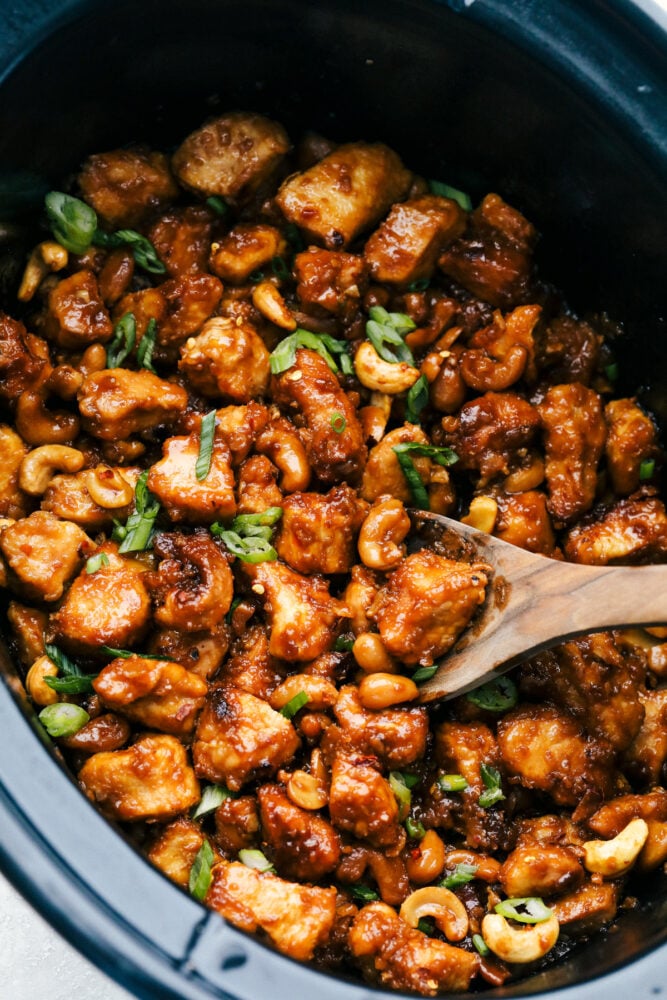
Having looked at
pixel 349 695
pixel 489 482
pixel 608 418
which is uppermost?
pixel 608 418

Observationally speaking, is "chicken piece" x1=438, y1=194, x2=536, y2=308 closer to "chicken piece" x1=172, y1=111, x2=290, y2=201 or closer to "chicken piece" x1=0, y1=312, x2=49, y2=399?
"chicken piece" x1=172, y1=111, x2=290, y2=201

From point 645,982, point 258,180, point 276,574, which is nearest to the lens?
point 645,982

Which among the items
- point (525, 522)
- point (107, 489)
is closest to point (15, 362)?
point (107, 489)

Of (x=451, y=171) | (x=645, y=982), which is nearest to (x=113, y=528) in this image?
(x=451, y=171)

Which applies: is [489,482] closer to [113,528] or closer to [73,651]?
[113,528]

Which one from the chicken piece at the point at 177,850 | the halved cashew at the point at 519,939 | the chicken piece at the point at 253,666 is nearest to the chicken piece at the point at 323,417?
the chicken piece at the point at 253,666

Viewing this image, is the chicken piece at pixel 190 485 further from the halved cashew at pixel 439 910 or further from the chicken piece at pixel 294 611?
the halved cashew at pixel 439 910

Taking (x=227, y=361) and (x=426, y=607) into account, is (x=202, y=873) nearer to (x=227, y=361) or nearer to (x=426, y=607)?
(x=426, y=607)

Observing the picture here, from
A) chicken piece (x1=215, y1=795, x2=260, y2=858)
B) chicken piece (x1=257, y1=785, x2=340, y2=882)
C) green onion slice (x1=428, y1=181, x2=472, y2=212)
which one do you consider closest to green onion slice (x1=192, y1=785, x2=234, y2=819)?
chicken piece (x1=215, y1=795, x2=260, y2=858)

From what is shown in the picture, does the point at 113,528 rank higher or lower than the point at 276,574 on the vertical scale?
lower
